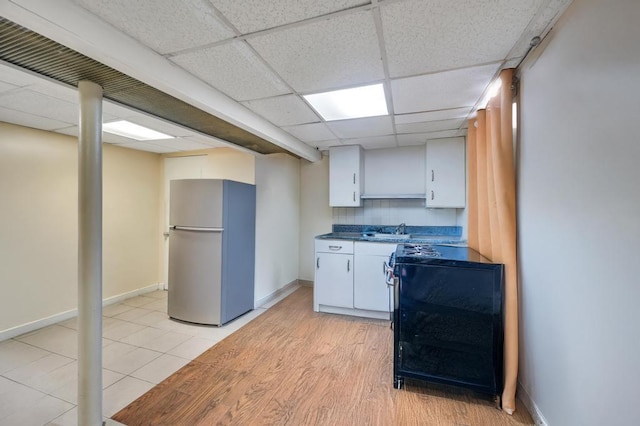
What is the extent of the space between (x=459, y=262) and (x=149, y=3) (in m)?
2.27

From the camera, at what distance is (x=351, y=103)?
2.34 m

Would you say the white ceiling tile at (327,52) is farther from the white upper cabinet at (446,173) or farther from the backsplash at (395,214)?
the backsplash at (395,214)

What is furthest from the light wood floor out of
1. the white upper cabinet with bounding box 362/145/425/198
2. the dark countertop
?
the white upper cabinet with bounding box 362/145/425/198

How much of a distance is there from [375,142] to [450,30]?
230 centimetres

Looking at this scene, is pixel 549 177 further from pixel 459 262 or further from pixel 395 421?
pixel 395 421

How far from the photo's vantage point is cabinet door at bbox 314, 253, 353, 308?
340 cm

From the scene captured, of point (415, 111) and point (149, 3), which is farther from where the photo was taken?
point (415, 111)

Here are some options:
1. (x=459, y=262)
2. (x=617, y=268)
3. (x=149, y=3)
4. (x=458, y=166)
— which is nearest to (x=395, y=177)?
(x=458, y=166)

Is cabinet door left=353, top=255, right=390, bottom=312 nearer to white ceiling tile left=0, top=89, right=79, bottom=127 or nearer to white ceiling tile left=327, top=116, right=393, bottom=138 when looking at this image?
white ceiling tile left=327, top=116, right=393, bottom=138

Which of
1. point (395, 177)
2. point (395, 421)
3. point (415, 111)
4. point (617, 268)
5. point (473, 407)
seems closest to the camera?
point (617, 268)

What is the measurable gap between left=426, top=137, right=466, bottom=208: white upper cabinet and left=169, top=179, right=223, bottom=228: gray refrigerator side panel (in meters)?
2.64

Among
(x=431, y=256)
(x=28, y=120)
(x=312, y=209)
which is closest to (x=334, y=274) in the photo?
(x=312, y=209)

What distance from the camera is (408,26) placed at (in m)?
1.33

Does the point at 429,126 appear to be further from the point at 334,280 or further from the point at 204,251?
the point at 204,251
